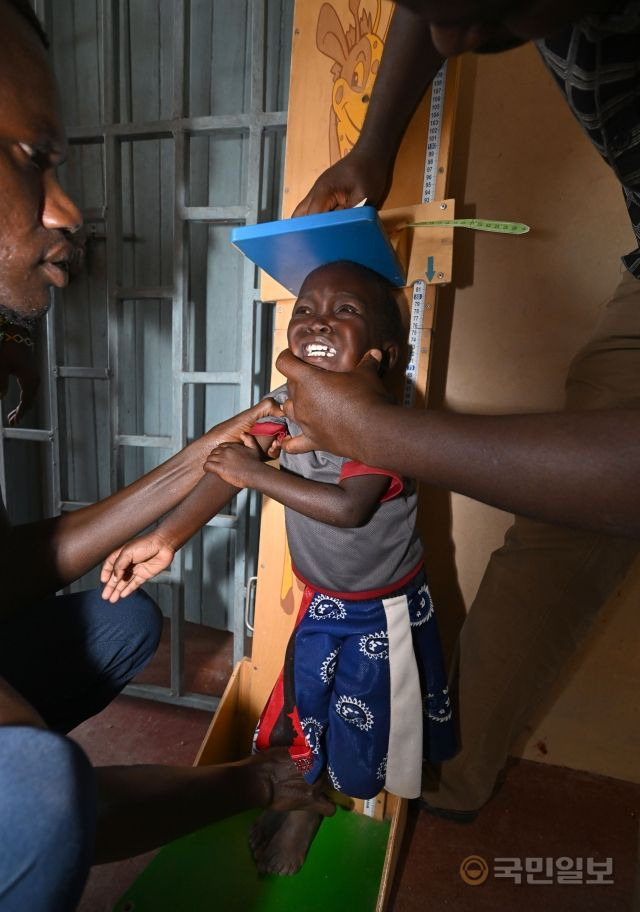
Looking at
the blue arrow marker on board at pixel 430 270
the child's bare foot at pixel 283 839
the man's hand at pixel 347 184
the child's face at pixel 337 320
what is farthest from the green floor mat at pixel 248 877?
the man's hand at pixel 347 184

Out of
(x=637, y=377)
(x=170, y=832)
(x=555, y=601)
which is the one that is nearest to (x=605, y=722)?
(x=555, y=601)

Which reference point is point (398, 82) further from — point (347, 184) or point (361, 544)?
point (361, 544)

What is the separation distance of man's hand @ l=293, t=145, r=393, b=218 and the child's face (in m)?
0.15

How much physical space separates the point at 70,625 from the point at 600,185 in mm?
1818

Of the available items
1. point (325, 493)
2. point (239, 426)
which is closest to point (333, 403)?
point (325, 493)

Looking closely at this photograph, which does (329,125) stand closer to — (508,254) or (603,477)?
(508,254)

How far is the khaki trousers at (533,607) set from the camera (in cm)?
124

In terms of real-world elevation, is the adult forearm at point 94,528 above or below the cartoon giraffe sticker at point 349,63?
below

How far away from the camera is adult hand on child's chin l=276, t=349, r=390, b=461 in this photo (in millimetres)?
796

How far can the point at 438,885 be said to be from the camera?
4.38 ft

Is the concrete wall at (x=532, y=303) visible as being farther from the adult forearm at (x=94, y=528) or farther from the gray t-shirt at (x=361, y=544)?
the adult forearm at (x=94, y=528)

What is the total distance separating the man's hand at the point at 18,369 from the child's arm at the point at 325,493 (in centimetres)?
83

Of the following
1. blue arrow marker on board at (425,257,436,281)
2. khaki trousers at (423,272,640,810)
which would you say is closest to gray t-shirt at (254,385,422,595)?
khaki trousers at (423,272,640,810)

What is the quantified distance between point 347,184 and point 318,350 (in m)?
0.41
